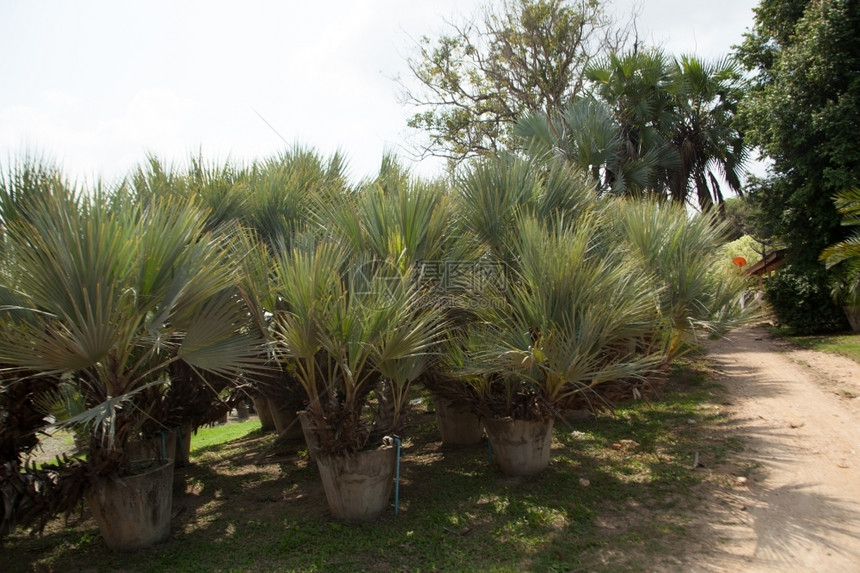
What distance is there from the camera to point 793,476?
18.8 ft

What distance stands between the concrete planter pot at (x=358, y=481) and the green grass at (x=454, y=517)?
0.12 m

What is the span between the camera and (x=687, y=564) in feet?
13.6

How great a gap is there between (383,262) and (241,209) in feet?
8.09

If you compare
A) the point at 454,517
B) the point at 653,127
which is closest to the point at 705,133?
the point at 653,127

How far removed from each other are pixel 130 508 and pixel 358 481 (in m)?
1.79

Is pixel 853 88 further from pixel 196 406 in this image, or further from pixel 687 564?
pixel 196 406

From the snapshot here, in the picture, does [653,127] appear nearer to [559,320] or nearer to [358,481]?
[559,320]

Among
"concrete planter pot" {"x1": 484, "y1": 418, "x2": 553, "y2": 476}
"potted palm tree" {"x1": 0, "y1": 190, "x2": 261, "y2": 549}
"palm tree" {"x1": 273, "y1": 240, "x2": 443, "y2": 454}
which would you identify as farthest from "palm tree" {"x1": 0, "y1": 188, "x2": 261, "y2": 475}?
"concrete planter pot" {"x1": 484, "y1": 418, "x2": 553, "y2": 476}

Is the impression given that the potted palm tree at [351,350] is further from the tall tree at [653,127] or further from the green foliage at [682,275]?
the tall tree at [653,127]

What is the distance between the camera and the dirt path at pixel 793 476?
4242 millimetres

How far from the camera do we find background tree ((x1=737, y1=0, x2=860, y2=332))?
13375 millimetres

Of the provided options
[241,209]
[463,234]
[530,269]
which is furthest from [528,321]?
[241,209]

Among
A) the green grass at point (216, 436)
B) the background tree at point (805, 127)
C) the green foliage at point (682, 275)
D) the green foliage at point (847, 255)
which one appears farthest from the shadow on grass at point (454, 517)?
the background tree at point (805, 127)

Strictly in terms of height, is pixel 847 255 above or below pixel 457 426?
above
